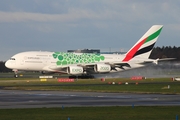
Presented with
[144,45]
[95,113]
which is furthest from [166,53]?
[95,113]

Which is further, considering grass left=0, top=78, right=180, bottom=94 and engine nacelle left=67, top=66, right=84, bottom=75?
engine nacelle left=67, top=66, right=84, bottom=75

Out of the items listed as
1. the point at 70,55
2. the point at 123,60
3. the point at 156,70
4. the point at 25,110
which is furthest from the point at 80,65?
the point at 25,110

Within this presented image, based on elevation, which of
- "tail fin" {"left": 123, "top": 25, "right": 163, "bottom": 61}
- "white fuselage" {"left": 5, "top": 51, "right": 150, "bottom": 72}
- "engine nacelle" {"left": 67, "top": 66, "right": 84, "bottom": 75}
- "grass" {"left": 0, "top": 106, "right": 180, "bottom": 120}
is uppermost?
"tail fin" {"left": 123, "top": 25, "right": 163, "bottom": 61}

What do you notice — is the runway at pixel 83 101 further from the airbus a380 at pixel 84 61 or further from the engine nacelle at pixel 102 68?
the engine nacelle at pixel 102 68

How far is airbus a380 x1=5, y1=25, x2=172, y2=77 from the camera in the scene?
8975 cm

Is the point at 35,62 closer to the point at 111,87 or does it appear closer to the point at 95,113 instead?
the point at 111,87

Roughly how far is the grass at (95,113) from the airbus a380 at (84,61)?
55.9 metres

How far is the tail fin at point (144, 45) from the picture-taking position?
96500mm

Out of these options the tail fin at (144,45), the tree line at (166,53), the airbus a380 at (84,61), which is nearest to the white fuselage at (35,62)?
the airbus a380 at (84,61)

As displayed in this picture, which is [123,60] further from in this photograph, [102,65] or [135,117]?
[135,117]

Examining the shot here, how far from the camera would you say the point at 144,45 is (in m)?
97.0

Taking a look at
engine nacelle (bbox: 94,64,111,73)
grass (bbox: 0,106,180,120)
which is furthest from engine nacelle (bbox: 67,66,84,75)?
grass (bbox: 0,106,180,120)

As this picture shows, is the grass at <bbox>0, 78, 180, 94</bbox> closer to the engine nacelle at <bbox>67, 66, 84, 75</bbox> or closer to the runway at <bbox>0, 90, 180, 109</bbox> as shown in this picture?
the runway at <bbox>0, 90, 180, 109</bbox>

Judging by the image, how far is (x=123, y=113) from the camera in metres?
30.8
